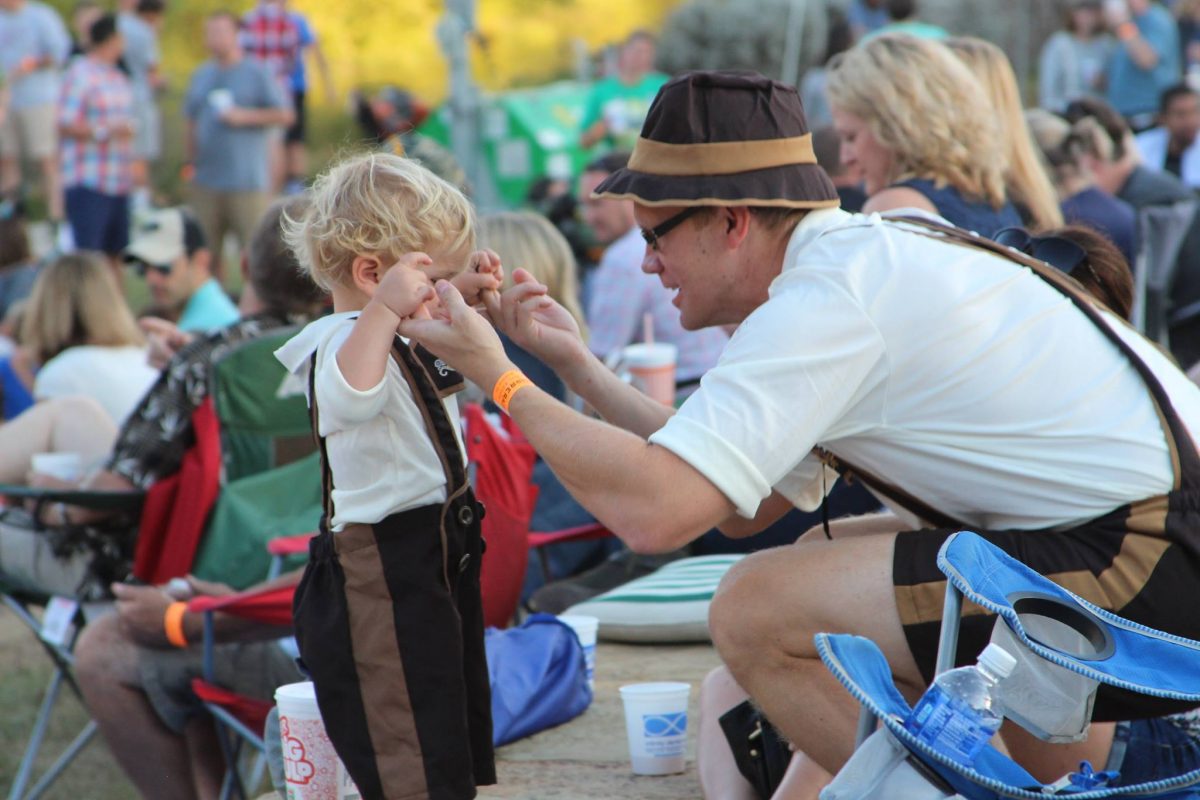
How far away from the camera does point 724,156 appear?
245 centimetres

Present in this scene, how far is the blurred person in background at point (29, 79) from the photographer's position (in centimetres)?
1118

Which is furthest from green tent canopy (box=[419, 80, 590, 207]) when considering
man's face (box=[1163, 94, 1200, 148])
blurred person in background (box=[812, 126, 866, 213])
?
blurred person in background (box=[812, 126, 866, 213])

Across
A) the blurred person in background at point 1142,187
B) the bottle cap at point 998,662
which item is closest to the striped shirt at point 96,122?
the blurred person in background at point 1142,187

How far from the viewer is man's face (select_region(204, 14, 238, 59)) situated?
414 inches

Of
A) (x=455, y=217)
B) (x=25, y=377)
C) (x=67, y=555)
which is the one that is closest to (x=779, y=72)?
(x=25, y=377)

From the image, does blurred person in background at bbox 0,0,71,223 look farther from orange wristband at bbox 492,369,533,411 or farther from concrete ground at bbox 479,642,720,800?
orange wristband at bbox 492,369,533,411

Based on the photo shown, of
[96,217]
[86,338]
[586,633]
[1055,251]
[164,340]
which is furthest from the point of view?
[96,217]

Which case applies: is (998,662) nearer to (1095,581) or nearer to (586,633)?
(1095,581)

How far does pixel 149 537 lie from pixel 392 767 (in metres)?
1.79

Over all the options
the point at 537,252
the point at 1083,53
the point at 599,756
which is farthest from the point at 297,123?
the point at 599,756

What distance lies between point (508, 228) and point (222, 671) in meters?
1.82

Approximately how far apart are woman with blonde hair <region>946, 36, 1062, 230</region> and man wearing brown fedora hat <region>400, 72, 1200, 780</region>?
7.49ft

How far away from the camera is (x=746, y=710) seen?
9.16 feet

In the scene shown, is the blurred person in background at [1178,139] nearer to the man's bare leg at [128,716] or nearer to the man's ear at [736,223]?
the man's bare leg at [128,716]
